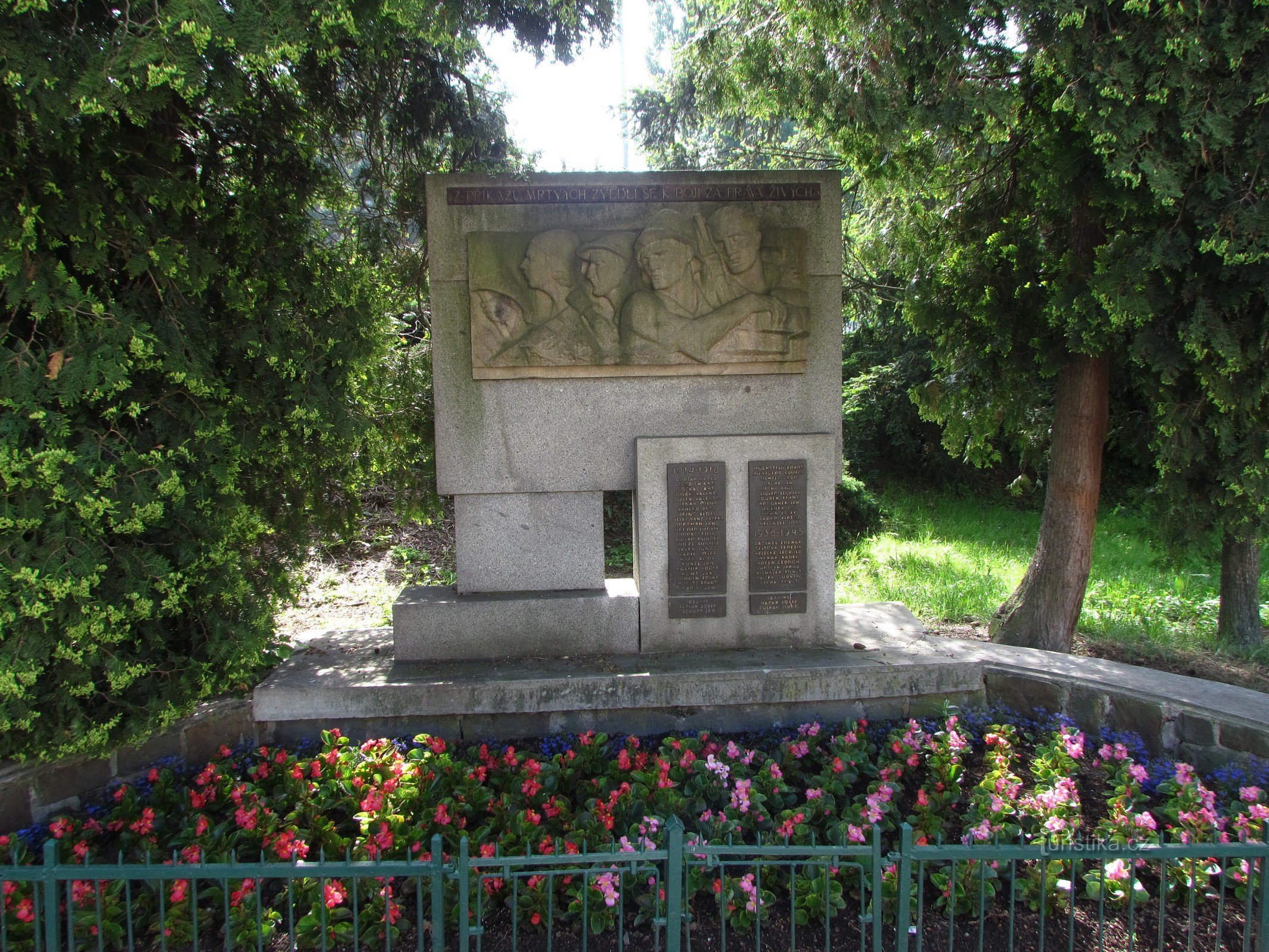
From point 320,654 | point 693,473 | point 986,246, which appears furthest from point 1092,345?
point 320,654

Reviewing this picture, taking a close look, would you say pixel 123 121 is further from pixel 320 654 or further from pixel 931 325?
pixel 931 325

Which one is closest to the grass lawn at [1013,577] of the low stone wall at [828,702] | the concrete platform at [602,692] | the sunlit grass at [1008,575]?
the sunlit grass at [1008,575]

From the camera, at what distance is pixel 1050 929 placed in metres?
3.02

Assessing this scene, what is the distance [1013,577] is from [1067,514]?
2.92 metres

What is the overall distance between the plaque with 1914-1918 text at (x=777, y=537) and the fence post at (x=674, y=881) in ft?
8.29

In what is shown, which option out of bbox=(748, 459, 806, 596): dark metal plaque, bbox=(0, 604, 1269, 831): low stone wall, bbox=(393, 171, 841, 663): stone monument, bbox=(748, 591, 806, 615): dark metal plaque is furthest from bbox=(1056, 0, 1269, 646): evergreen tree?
bbox=(748, 591, 806, 615): dark metal plaque

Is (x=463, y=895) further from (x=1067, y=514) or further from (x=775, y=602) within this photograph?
(x=1067, y=514)

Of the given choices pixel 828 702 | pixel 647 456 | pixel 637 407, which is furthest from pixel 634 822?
pixel 637 407

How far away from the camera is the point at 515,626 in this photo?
4.75 metres

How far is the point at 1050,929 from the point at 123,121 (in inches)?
190

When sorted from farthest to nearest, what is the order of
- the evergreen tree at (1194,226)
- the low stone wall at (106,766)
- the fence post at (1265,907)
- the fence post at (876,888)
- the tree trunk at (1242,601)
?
the tree trunk at (1242,601)
the evergreen tree at (1194,226)
the low stone wall at (106,766)
the fence post at (1265,907)
the fence post at (876,888)

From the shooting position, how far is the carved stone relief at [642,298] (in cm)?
460

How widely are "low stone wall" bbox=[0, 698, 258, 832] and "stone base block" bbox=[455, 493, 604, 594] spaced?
52.9 inches

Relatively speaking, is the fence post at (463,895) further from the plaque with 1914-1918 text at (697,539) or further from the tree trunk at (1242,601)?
the tree trunk at (1242,601)
